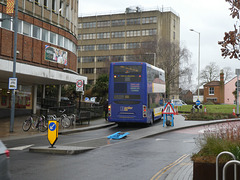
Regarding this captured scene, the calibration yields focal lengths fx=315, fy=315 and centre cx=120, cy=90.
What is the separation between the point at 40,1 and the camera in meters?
27.2

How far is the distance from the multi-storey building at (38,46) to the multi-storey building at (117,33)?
52.2 metres

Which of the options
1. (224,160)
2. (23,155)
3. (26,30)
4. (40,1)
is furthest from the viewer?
(40,1)

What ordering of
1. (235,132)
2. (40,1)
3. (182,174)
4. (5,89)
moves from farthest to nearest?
(5,89)
(40,1)
(235,132)
(182,174)

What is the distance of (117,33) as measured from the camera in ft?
298

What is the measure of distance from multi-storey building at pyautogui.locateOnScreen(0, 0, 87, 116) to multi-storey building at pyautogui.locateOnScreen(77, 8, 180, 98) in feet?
171

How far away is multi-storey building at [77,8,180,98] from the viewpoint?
3371 inches

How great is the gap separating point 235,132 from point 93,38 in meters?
87.1

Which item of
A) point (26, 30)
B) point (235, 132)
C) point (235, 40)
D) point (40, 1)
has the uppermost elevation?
point (40, 1)

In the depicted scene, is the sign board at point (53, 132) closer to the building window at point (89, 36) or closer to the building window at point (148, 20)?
the building window at point (148, 20)

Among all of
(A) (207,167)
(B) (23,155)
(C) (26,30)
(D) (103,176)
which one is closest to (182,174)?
(A) (207,167)

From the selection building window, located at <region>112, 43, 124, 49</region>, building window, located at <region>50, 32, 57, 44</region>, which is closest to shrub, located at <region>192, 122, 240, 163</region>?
building window, located at <region>50, 32, 57, 44</region>

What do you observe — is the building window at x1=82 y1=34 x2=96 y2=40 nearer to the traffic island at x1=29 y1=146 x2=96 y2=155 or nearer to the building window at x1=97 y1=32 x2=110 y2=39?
the building window at x1=97 y1=32 x2=110 y2=39

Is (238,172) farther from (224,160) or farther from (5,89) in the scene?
(5,89)

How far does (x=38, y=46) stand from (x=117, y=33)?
66179 mm
